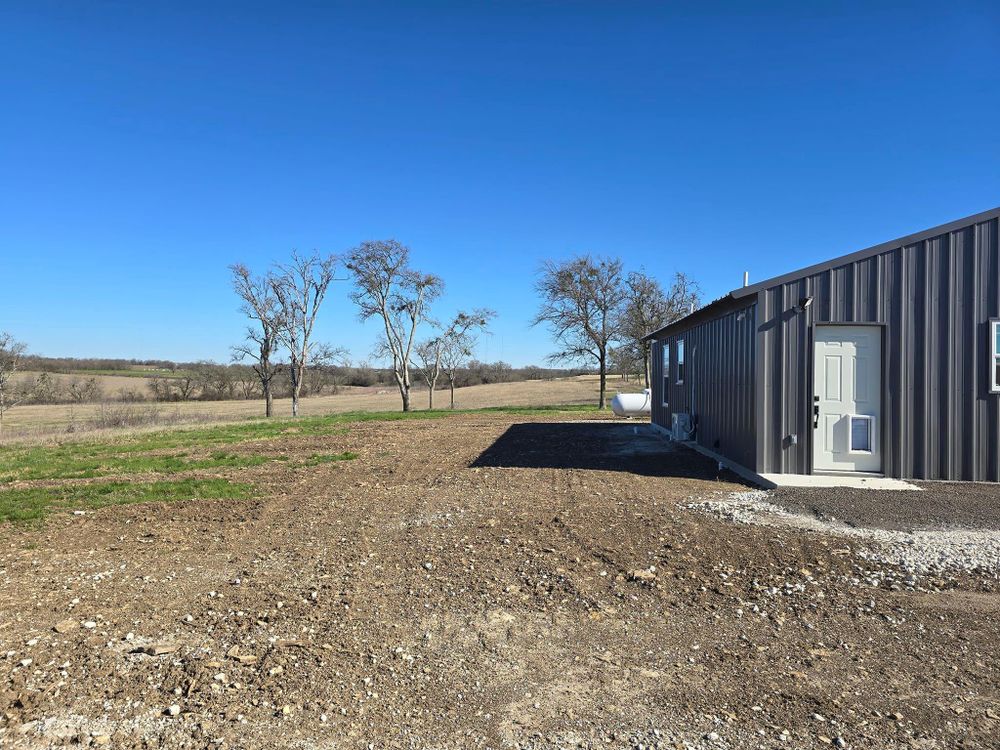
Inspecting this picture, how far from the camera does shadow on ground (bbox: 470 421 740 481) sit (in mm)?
9180

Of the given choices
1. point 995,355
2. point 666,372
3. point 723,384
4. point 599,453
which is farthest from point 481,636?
point 666,372

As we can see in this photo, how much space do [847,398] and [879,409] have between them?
407 millimetres

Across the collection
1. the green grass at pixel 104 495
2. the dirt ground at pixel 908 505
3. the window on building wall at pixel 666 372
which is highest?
the window on building wall at pixel 666 372

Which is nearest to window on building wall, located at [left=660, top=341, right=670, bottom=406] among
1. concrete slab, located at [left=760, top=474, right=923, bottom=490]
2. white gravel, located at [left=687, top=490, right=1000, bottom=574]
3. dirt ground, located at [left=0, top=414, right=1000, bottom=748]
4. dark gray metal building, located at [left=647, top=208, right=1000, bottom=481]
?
dark gray metal building, located at [left=647, top=208, right=1000, bottom=481]

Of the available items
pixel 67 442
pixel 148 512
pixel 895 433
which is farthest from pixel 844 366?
pixel 67 442

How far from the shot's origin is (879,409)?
796 cm

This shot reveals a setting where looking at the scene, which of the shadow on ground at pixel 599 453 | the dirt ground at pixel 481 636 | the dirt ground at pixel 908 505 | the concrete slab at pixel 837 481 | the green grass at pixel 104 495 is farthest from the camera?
the shadow on ground at pixel 599 453

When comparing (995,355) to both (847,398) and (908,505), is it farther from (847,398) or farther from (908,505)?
(908,505)

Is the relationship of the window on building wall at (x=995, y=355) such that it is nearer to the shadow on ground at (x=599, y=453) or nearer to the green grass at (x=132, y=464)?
the shadow on ground at (x=599, y=453)

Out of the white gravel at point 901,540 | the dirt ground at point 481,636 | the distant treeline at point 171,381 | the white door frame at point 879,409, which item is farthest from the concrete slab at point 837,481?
the distant treeline at point 171,381

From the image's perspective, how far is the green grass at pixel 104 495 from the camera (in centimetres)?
694

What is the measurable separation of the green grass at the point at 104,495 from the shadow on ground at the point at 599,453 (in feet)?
12.3

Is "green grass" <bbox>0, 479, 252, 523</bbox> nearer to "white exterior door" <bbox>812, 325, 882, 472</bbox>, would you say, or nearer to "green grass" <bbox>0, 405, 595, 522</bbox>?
"green grass" <bbox>0, 405, 595, 522</bbox>

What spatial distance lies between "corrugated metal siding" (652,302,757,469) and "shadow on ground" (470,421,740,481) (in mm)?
428
